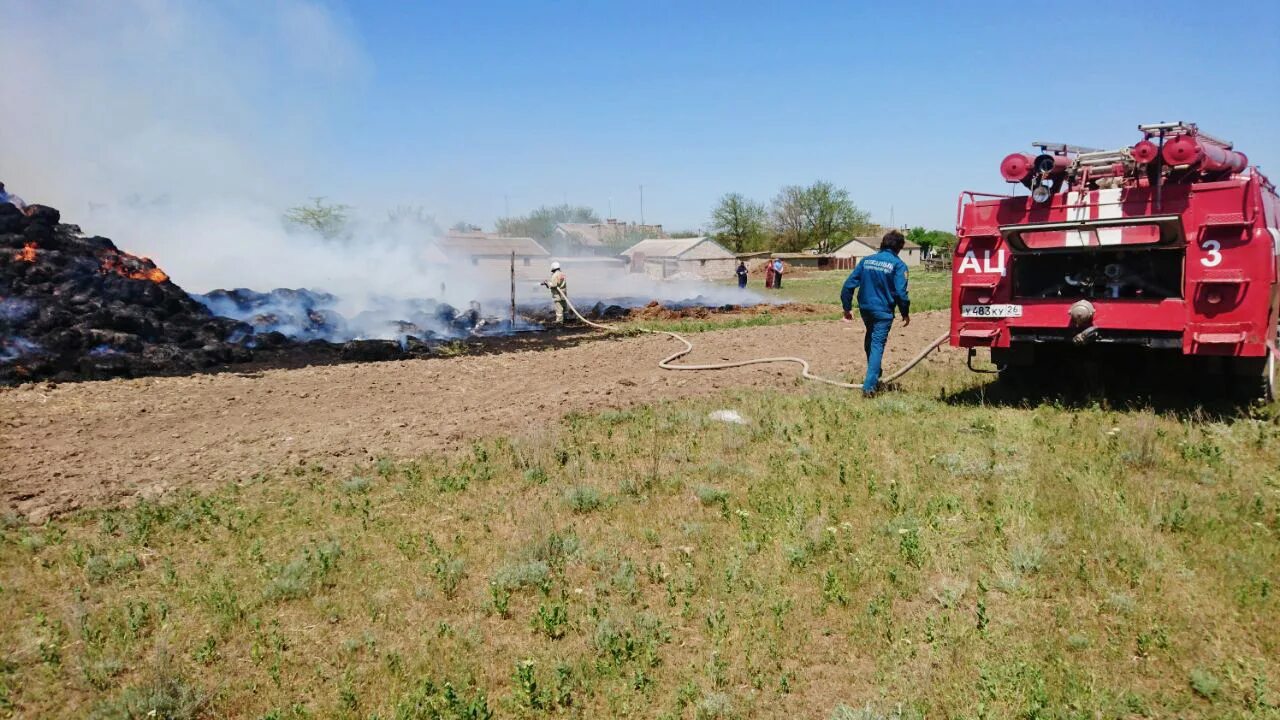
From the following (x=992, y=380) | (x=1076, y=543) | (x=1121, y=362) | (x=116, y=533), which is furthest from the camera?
(x=992, y=380)

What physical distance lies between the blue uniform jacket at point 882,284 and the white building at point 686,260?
56124mm

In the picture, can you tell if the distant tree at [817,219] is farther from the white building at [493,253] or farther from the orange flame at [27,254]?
the orange flame at [27,254]

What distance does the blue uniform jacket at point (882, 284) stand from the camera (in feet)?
30.8

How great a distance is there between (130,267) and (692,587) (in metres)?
18.1

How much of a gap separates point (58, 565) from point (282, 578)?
1.74 m

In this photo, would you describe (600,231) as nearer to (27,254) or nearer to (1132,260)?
(27,254)

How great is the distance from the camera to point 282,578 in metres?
5.15

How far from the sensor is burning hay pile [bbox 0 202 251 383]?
1335cm

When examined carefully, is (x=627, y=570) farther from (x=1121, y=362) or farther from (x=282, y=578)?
(x=1121, y=362)

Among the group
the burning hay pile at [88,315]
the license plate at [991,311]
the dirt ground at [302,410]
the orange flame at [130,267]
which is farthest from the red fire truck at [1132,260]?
the orange flame at [130,267]

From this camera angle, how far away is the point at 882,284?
30.9 feet

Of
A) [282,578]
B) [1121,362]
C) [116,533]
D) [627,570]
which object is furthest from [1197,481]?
[116,533]

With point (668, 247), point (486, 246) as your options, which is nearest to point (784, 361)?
point (486, 246)

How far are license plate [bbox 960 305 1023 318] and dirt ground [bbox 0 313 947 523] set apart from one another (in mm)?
2944
